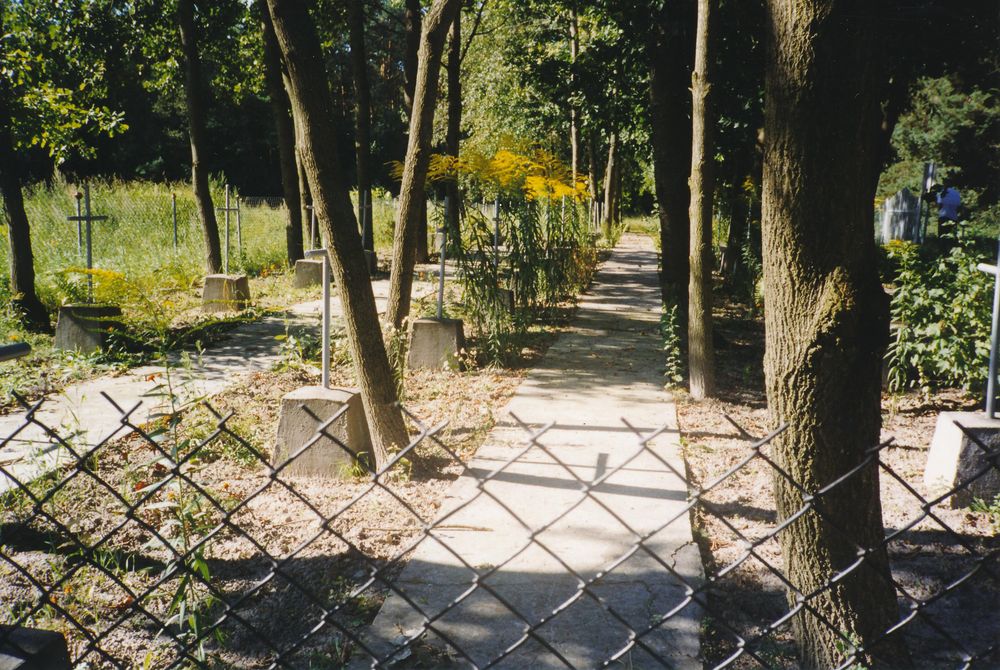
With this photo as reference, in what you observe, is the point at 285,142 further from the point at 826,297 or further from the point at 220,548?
the point at 826,297

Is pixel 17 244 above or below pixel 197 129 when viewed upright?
below

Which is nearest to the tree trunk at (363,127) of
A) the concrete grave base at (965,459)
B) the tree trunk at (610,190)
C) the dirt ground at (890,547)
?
the tree trunk at (610,190)

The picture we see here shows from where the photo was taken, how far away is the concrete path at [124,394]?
506cm

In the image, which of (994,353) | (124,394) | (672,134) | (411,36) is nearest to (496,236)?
(672,134)

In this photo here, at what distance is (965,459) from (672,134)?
5.38 metres

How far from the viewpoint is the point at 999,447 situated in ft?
14.7

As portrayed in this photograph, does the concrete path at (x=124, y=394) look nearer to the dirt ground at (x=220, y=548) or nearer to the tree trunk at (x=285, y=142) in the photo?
the dirt ground at (x=220, y=548)

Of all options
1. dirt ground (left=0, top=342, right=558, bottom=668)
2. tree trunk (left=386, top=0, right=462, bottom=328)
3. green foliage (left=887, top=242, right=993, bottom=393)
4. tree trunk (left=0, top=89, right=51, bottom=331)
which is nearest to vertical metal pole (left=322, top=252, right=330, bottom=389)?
dirt ground (left=0, top=342, right=558, bottom=668)

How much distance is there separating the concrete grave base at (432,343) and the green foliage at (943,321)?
161 inches

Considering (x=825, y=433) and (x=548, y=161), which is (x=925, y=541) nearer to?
(x=825, y=433)

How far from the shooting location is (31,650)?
71.9 inches

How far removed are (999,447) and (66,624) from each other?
485 cm

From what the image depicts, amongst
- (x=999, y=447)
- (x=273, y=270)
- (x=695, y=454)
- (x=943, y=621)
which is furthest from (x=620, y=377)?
(x=273, y=270)

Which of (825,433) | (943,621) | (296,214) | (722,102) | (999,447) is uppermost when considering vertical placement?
(722,102)
